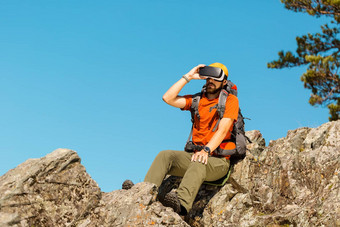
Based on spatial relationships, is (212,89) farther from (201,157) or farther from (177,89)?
(201,157)

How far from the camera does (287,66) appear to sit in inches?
A: 890

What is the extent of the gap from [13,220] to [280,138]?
21.6 feet

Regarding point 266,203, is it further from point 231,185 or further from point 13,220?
point 13,220

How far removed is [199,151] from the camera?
26.6 feet

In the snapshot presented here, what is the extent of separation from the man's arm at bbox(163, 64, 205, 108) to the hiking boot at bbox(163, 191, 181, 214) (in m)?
2.13

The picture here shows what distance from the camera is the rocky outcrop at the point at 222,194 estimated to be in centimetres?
625

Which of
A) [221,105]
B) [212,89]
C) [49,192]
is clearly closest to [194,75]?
[212,89]

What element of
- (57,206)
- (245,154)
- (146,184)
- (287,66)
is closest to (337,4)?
(287,66)

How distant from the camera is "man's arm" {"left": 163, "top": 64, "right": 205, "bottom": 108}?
27.6ft

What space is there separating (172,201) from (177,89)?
7.94ft

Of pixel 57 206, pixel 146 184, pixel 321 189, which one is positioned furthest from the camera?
pixel 321 189

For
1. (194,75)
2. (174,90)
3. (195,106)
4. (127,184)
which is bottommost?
(127,184)

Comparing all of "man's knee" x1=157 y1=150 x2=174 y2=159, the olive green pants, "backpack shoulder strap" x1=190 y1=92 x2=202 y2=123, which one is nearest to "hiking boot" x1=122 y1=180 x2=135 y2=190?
the olive green pants

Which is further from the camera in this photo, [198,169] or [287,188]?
[287,188]
